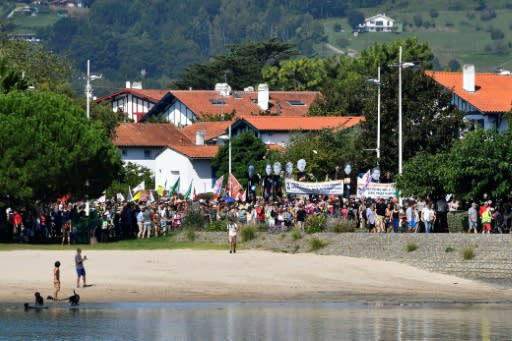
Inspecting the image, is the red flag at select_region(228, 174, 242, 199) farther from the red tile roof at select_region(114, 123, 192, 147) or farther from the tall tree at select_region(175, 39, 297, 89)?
the tall tree at select_region(175, 39, 297, 89)

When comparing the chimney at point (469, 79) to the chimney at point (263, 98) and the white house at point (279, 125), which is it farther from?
the chimney at point (263, 98)

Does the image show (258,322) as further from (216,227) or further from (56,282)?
(216,227)

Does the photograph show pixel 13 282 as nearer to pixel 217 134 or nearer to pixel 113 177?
pixel 113 177

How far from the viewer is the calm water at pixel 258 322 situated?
37250mm

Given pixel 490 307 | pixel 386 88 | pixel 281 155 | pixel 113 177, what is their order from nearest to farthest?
pixel 490 307 < pixel 113 177 < pixel 386 88 < pixel 281 155

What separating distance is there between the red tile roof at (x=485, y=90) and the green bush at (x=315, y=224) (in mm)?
28372

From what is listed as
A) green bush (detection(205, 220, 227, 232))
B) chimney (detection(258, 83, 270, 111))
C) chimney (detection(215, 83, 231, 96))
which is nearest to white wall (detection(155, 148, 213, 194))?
chimney (detection(258, 83, 270, 111))

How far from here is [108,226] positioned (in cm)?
6284

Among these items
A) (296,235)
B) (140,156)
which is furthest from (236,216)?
(140,156)

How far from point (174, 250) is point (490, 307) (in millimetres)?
16984

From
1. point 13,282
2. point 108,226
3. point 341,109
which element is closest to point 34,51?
point 341,109

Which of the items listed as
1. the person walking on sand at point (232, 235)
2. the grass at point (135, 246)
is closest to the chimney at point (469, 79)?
the grass at point (135, 246)

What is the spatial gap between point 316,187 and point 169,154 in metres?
36.3

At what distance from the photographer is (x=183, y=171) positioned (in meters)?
100
